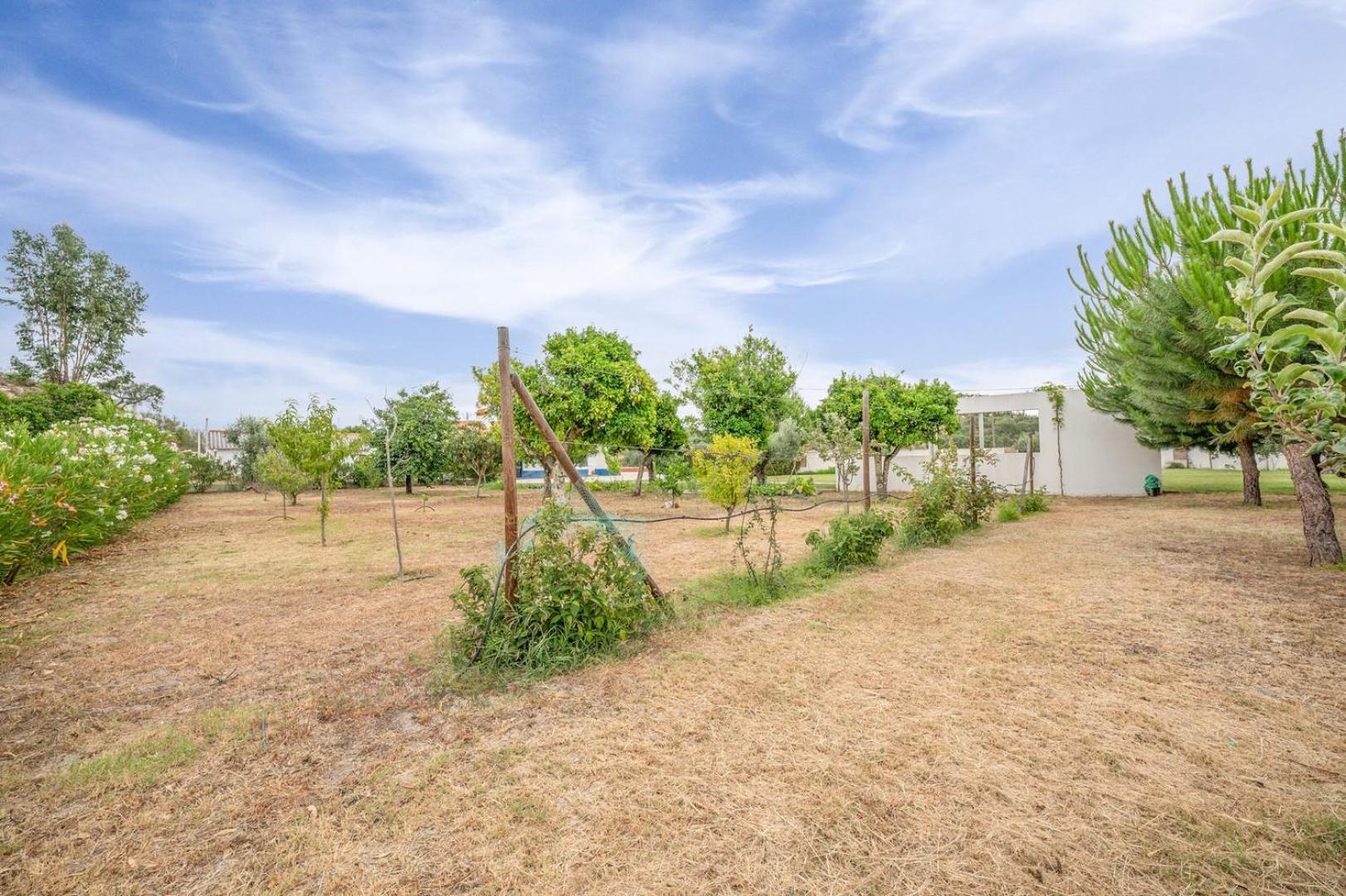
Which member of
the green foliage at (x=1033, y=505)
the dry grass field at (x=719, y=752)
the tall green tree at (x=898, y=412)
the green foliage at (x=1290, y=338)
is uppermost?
the tall green tree at (x=898, y=412)

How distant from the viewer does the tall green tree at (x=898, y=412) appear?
1919 cm

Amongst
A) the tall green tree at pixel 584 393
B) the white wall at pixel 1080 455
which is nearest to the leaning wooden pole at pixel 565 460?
the tall green tree at pixel 584 393

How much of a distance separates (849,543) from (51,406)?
94.2 ft

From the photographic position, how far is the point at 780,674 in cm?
452

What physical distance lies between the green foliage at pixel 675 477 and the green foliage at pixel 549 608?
13.9 meters

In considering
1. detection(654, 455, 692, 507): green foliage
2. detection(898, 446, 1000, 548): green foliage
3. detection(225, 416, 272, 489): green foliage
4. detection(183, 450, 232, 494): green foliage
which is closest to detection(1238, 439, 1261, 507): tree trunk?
detection(898, 446, 1000, 548): green foliage

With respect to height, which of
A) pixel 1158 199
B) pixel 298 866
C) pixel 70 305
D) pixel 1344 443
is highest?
pixel 70 305

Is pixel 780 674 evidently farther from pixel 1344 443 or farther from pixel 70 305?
pixel 70 305

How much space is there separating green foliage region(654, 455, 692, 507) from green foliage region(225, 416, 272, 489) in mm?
20404

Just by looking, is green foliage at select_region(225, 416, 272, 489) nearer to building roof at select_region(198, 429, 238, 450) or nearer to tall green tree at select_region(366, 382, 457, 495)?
tall green tree at select_region(366, 382, 457, 495)

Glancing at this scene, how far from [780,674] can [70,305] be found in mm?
41419

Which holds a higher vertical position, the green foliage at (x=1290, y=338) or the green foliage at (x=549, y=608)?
the green foliage at (x=1290, y=338)

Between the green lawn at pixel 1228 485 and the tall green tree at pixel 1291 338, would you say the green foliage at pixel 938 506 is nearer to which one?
the tall green tree at pixel 1291 338

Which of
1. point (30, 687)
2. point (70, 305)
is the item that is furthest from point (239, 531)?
point (70, 305)
